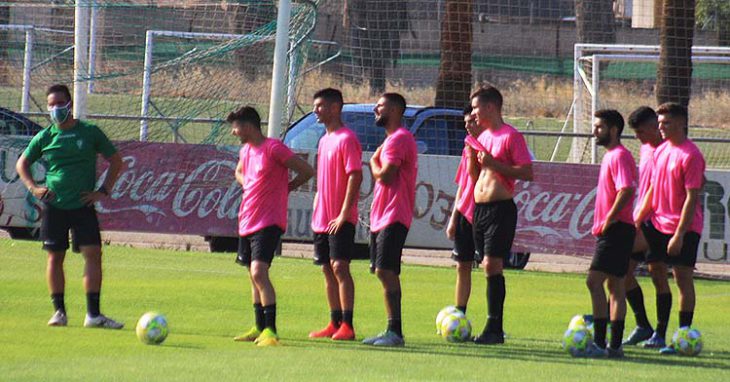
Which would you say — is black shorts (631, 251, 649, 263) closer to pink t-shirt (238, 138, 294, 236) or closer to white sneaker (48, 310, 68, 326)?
pink t-shirt (238, 138, 294, 236)

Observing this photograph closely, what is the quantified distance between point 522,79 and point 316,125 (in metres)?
22.0

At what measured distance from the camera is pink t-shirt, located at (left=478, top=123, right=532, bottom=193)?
11250mm

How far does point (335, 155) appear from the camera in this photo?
11398 millimetres

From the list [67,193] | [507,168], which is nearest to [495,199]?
[507,168]

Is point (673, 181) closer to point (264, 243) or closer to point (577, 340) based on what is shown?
point (577, 340)

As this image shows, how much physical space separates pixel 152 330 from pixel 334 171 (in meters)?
2.04

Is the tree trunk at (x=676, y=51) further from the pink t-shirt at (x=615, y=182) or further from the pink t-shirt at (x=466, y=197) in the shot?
the pink t-shirt at (x=615, y=182)

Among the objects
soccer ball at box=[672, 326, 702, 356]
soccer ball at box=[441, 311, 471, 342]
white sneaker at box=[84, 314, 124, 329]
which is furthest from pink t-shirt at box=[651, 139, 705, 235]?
white sneaker at box=[84, 314, 124, 329]

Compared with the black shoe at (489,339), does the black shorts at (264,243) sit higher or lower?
higher

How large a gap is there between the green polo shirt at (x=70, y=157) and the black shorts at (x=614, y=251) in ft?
14.2

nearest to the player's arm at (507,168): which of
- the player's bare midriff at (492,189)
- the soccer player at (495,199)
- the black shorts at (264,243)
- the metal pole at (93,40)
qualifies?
the soccer player at (495,199)

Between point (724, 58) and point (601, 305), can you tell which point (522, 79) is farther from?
point (601, 305)

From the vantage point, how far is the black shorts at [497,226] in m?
11.4

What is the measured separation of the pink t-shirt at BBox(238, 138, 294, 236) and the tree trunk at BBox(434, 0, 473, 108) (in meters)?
11.1
